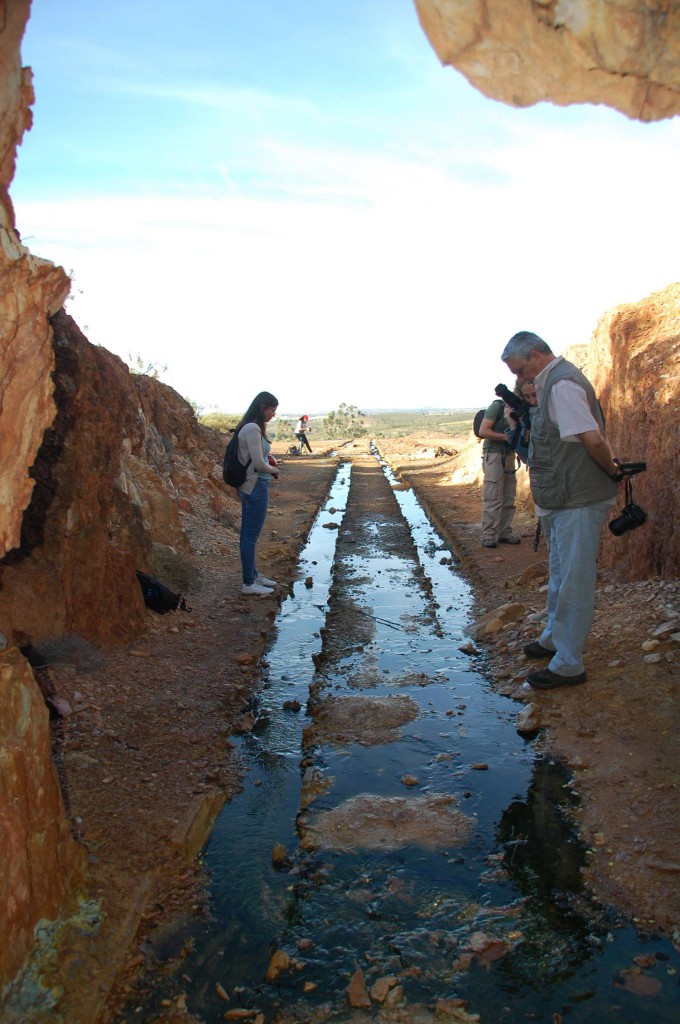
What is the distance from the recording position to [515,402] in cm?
606

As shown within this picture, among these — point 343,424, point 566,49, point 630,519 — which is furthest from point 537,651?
point 343,424

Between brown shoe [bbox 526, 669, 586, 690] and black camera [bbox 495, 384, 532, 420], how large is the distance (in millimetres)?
1921

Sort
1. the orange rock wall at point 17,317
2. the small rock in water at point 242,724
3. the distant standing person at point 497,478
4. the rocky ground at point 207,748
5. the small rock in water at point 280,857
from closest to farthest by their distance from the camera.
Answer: the orange rock wall at point 17,317
the rocky ground at point 207,748
the small rock in water at point 280,857
the small rock in water at point 242,724
the distant standing person at point 497,478

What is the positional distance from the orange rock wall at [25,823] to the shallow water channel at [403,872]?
1.74 ft

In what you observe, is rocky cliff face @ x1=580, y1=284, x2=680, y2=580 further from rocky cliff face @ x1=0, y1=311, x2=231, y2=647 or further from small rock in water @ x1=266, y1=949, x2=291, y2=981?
small rock in water @ x1=266, y1=949, x2=291, y2=981

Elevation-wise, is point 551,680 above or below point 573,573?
below

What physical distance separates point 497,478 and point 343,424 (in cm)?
4655

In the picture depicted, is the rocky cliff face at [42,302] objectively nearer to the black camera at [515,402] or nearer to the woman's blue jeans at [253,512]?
the woman's blue jeans at [253,512]

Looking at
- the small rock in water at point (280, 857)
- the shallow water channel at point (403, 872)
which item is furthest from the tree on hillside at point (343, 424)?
the small rock in water at point (280, 857)

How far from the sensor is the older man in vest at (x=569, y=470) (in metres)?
4.67

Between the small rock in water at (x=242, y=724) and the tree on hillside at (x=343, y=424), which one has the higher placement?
the tree on hillside at (x=343, y=424)

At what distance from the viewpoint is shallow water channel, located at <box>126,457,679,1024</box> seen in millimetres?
2852

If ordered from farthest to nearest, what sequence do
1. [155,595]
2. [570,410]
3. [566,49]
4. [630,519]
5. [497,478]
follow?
[497,478], [155,595], [630,519], [570,410], [566,49]

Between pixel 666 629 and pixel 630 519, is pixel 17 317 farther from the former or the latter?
pixel 666 629
